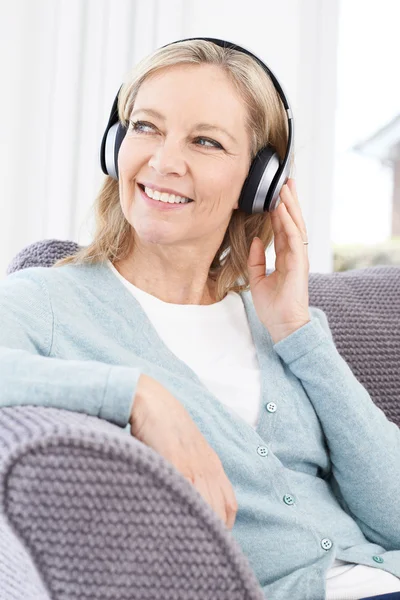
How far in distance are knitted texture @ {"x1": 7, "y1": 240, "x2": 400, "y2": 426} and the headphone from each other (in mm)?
230

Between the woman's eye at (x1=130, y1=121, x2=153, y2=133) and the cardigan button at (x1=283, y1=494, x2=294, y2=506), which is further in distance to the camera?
the woman's eye at (x1=130, y1=121, x2=153, y2=133)

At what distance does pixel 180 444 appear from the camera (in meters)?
0.85

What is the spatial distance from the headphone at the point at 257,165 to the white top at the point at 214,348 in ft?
0.63

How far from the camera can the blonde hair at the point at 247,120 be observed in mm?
1370

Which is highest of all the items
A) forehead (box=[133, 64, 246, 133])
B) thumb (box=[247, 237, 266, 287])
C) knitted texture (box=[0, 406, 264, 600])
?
forehead (box=[133, 64, 246, 133])

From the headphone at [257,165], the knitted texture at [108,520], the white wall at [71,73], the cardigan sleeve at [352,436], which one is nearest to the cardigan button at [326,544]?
the cardigan sleeve at [352,436]

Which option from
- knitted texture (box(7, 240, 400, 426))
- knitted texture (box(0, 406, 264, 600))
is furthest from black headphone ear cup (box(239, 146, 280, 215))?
knitted texture (box(0, 406, 264, 600))

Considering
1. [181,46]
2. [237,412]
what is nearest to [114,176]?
[181,46]

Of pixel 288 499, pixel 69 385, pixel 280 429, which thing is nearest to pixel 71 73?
pixel 280 429

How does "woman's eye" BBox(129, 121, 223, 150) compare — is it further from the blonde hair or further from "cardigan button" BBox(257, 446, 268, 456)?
"cardigan button" BBox(257, 446, 268, 456)

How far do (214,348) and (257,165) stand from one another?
0.33 m

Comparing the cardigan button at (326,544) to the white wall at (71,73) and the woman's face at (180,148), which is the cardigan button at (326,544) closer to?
the woman's face at (180,148)

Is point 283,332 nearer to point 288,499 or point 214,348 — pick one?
point 214,348

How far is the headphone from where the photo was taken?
1407 mm
